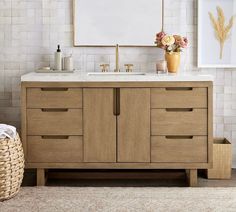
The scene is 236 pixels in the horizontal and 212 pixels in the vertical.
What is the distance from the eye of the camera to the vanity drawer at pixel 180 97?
429 centimetres

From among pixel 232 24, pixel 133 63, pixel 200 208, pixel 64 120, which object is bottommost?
pixel 200 208

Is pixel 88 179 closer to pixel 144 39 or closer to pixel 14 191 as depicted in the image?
pixel 14 191

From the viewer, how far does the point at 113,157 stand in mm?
4344

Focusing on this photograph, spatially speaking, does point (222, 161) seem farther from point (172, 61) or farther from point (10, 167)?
point (10, 167)

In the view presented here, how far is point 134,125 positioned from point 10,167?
97 cm

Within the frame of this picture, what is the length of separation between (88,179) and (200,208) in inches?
44.9

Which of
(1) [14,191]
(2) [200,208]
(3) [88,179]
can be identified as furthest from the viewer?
(3) [88,179]

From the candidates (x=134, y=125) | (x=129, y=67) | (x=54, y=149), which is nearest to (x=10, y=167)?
(x=54, y=149)

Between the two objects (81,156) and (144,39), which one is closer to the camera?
(81,156)

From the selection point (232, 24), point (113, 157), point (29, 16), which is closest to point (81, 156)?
point (113, 157)

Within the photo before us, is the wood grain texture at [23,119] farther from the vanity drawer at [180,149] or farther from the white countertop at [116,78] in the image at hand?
the vanity drawer at [180,149]

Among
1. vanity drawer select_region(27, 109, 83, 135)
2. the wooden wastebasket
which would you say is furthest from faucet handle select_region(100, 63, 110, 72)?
the wooden wastebasket

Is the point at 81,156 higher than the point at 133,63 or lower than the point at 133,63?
lower

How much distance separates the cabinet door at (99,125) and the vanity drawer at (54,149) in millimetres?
75
